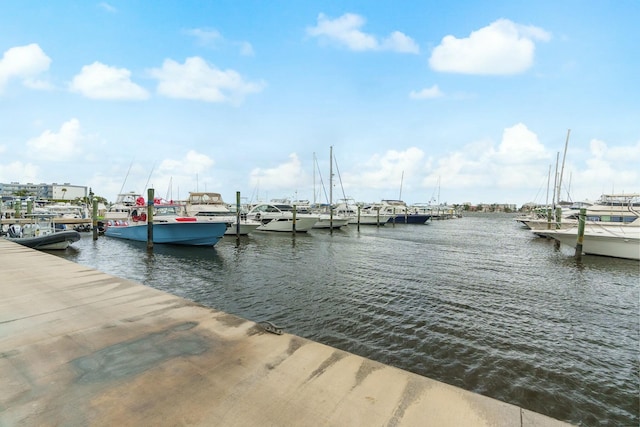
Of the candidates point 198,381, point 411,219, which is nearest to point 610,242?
point 198,381

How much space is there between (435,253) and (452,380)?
15.3 m

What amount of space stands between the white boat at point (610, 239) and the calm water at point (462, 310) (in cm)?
122

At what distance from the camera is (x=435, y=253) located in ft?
64.7

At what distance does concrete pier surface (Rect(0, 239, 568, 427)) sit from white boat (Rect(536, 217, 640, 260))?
20111 millimetres

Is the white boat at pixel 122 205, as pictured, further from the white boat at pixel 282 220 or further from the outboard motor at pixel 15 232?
the white boat at pixel 282 220

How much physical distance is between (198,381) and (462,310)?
25.4 feet

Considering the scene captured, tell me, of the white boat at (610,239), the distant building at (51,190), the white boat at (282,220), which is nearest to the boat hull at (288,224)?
the white boat at (282,220)

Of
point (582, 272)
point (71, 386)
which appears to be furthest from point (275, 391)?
point (582, 272)

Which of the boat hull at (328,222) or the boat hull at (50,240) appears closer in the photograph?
the boat hull at (50,240)

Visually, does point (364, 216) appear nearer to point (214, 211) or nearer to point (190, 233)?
point (214, 211)

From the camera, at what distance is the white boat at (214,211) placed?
26547mm

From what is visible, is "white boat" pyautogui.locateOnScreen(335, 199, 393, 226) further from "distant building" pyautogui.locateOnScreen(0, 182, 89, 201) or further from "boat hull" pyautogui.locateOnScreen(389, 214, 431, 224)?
"distant building" pyautogui.locateOnScreen(0, 182, 89, 201)

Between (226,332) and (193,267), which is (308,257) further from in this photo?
(226,332)

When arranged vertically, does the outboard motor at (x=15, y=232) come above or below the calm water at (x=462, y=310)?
above
